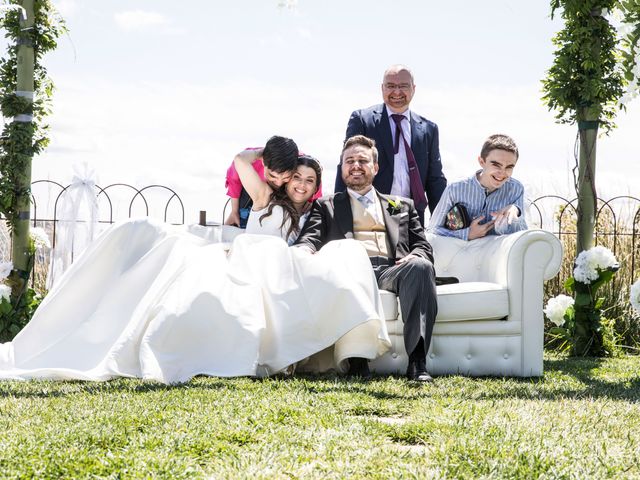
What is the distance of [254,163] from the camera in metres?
5.10

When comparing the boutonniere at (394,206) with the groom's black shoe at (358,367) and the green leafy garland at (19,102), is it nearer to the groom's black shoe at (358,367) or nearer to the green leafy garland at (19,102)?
the groom's black shoe at (358,367)

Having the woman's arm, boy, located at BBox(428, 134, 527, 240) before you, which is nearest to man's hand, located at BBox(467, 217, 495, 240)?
boy, located at BBox(428, 134, 527, 240)

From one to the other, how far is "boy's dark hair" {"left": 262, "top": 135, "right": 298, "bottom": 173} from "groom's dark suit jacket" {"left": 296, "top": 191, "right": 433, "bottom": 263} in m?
0.34

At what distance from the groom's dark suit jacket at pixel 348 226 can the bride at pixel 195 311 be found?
0.29m

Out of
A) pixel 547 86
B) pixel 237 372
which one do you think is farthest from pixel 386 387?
pixel 547 86

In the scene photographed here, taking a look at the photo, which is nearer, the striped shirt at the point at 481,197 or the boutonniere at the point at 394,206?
the boutonniere at the point at 394,206

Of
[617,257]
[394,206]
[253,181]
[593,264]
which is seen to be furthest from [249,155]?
[617,257]

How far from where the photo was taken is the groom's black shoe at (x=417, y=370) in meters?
4.33

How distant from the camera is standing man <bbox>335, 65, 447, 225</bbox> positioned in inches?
236

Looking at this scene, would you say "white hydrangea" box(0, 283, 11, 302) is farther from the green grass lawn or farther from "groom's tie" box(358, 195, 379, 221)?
"groom's tie" box(358, 195, 379, 221)

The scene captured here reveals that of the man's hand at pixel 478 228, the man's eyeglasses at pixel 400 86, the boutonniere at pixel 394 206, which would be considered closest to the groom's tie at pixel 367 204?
the boutonniere at pixel 394 206

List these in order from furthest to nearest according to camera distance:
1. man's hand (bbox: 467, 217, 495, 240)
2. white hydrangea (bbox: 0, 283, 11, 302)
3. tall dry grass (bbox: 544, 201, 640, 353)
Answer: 1. tall dry grass (bbox: 544, 201, 640, 353)
2. white hydrangea (bbox: 0, 283, 11, 302)
3. man's hand (bbox: 467, 217, 495, 240)

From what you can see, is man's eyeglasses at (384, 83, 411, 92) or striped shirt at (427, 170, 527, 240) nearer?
striped shirt at (427, 170, 527, 240)

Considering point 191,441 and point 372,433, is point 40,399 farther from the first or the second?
point 372,433
